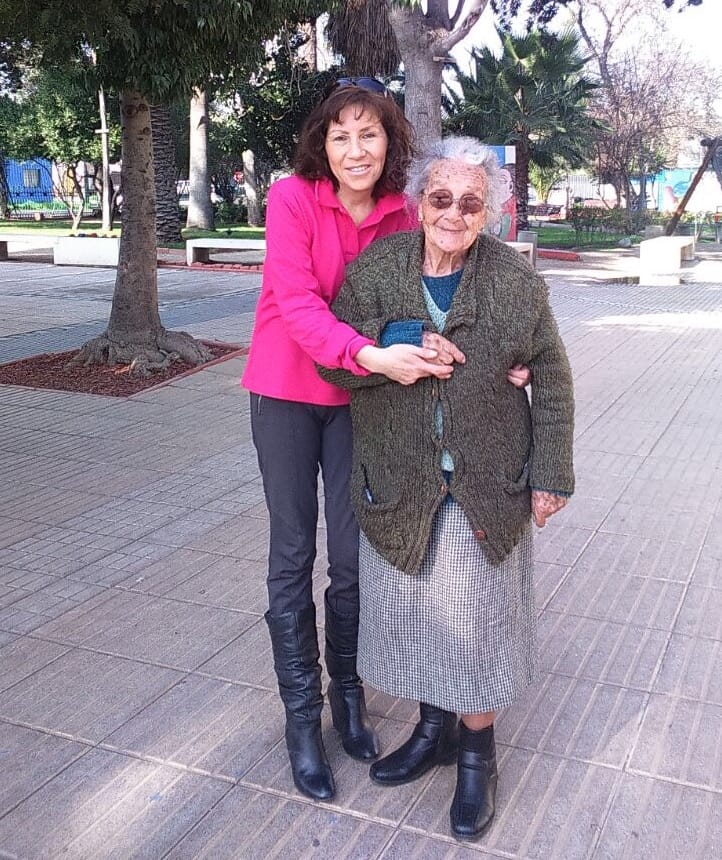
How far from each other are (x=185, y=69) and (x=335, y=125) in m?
5.54

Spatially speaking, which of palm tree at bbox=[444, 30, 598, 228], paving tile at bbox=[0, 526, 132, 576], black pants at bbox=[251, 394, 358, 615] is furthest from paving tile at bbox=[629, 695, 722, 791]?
palm tree at bbox=[444, 30, 598, 228]

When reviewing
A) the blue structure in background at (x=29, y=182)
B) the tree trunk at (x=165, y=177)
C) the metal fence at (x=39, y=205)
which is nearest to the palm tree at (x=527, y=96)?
the tree trunk at (x=165, y=177)

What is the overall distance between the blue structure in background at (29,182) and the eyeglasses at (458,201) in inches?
1818

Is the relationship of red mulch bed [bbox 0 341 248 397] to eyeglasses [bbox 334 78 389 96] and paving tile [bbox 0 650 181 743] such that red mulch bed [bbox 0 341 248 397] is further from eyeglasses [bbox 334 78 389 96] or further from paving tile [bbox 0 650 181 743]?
eyeglasses [bbox 334 78 389 96]

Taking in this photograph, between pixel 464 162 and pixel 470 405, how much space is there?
590mm

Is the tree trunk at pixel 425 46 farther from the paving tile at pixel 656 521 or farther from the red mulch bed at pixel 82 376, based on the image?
the paving tile at pixel 656 521

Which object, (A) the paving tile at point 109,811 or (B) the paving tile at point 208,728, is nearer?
(A) the paving tile at point 109,811

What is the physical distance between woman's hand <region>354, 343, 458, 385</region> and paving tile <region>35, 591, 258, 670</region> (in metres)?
1.61

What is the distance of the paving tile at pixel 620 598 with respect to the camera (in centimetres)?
388

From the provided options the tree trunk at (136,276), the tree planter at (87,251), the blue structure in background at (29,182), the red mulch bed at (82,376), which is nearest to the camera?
the red mulch bed at (82,376)

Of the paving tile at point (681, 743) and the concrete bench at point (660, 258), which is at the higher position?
the concrete bench at point (660, 258)

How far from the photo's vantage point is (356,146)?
2471 mm

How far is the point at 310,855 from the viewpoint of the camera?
2.45 meters

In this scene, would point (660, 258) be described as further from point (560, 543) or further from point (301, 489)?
point (301, 489)
